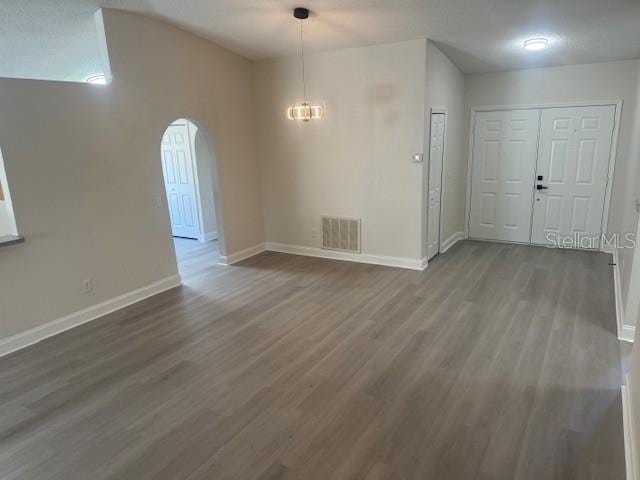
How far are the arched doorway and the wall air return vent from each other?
193 centimetres

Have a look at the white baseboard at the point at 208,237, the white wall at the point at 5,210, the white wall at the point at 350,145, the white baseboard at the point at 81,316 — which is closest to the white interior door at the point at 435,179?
the white wall at the point at 350,145

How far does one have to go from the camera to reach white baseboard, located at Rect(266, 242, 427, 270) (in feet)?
17.2

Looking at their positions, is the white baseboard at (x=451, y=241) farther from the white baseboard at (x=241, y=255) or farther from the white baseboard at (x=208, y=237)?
the white baseboard at (x=208, y=237)

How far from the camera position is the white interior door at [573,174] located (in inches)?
218

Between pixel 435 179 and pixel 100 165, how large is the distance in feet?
13.2

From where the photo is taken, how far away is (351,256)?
5.71m

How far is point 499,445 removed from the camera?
2201 millimetres

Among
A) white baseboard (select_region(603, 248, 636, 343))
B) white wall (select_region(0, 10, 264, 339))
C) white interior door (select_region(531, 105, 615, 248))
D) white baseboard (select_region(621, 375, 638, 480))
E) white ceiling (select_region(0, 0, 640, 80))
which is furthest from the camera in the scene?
white interior door (select_region(531, 105, 615, 248))

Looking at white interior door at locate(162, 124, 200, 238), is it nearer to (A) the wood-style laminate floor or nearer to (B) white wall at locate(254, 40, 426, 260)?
(B) white wall at locate(254, 40, 426, 260)

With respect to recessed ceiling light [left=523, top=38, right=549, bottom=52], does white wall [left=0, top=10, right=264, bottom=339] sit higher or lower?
lower

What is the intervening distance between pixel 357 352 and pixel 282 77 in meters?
4.11

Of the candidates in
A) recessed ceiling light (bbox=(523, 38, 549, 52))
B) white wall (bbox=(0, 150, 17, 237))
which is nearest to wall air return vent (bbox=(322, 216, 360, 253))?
recessed ceiling light (bbox=(523, 38, 549, 52))

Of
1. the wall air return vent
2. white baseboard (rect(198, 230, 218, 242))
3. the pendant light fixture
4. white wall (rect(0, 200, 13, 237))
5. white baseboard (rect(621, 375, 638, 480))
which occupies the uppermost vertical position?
the pendant light fixture

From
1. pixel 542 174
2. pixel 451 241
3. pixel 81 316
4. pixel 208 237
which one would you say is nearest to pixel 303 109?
pixel 81 316
